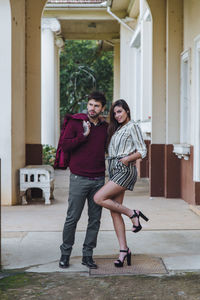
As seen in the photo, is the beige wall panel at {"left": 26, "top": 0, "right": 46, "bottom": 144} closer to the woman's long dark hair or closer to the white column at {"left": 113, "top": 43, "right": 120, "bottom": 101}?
the woman's long dark hair

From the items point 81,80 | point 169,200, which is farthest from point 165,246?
point 81,80

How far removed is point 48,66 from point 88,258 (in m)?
13.5

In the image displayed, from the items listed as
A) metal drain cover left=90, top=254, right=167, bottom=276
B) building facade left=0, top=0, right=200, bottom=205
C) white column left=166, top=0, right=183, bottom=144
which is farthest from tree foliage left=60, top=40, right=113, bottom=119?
metal drain cover left=90, top=254, right=167, bottom=276

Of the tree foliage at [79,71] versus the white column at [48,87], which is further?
the tree foliage at [79,71]

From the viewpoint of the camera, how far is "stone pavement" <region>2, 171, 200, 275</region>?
200 inches

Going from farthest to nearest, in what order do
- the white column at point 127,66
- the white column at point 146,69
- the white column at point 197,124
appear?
1. the white column at point 127,66
2. the white column at point 146,69
3. the white column at point 197,124

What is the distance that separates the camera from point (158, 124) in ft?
32.7

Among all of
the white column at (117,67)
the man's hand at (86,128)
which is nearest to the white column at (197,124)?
the man's hand at (86,128)

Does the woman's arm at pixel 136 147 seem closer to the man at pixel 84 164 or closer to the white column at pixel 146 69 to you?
the man at pixel 84 164

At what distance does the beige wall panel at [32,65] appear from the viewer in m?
9.95

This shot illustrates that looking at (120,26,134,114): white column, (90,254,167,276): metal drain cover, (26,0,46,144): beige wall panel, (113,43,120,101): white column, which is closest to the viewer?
(90,254,167,276): metal drain cover

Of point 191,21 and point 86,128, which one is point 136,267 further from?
point 191,21

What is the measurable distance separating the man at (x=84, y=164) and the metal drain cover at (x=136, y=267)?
129 millimetres

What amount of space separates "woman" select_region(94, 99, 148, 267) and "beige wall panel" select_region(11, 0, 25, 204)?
413 centimetres
